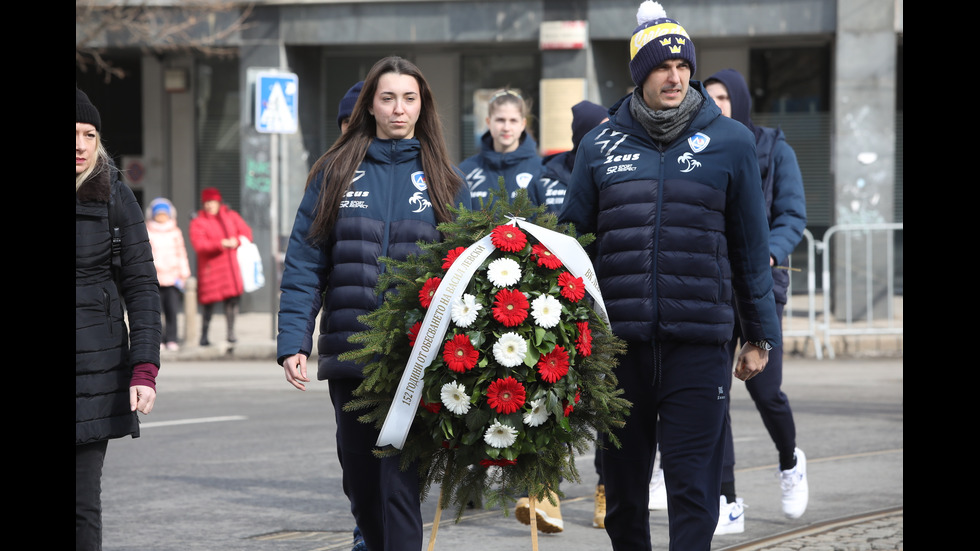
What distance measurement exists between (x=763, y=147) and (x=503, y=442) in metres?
2.74

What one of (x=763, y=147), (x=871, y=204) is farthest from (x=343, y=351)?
(x=871, y=204)

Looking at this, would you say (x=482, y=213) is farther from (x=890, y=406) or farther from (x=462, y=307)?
(x=890, y=406)

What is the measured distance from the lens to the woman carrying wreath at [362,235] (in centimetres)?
477

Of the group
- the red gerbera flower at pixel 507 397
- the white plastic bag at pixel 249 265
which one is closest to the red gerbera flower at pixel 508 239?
the red gerbera flower at pixel 507 397

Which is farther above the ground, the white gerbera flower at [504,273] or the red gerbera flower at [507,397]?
the white gerbera flower at [504,273]

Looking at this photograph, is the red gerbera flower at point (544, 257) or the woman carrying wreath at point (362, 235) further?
the woman carrying wreath at point (362, 235)

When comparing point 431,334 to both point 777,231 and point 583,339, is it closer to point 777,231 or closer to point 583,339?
point 583,339

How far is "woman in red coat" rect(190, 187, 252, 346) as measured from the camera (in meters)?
16.0

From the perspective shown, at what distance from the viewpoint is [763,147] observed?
6453 millimetres

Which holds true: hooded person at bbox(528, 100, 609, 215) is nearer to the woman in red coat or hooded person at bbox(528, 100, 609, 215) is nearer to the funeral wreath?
the funeral wreath

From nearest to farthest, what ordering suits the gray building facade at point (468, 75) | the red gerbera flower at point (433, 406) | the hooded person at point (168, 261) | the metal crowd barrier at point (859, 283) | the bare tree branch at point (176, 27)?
the red gerbera flower at point (433, 406) < the metal crowd barrier at point (859, 283) < the hooded person at point (168, 261) < the gray building facade at point (468, 75) < the bare tree branch at point (176, 27)

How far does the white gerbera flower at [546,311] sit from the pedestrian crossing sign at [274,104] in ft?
36.8

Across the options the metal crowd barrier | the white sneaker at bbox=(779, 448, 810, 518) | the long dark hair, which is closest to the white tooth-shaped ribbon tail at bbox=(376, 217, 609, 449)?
the long dark hair

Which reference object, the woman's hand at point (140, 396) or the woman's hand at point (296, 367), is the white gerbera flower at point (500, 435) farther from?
the woman's hand at point (140, 396)
